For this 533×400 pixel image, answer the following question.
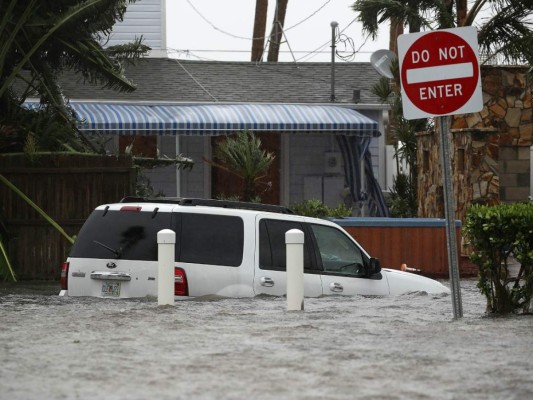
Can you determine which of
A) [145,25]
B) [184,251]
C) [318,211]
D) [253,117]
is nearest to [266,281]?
[184,251]

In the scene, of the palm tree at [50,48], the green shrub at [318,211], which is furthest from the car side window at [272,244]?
the green shrub at [318,211]

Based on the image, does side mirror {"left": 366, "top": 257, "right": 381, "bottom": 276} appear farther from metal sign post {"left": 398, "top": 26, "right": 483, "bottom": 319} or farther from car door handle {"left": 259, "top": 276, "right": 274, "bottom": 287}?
metal sign post {"left": 398, "top": 26, "right": 483, "bottom": 319}

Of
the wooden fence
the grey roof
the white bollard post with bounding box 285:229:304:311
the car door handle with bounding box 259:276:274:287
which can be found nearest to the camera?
the white bollard post with bounding box 285:229:304:311

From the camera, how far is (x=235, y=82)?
3222 centimetres

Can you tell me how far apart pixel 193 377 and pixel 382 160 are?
994 inches

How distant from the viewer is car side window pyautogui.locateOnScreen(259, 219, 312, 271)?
47.7ft

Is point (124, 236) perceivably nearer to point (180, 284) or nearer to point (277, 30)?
point (180, 284)

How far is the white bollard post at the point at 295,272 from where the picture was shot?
43.3 ft

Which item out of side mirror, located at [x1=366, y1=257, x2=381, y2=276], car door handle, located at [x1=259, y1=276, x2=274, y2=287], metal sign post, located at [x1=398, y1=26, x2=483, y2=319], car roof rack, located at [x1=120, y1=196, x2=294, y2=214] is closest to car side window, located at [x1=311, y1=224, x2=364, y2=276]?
side mirror, located at [x1=366, y1=257, x2=381, y2=276]

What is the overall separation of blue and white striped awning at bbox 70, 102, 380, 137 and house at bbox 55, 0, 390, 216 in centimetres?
2

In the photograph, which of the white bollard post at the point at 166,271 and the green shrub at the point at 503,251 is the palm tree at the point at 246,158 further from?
the green shrub at the point at 503,251

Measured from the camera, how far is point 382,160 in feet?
109

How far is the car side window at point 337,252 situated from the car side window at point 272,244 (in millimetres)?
586

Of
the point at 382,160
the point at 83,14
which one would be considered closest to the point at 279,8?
the point at 382,160
